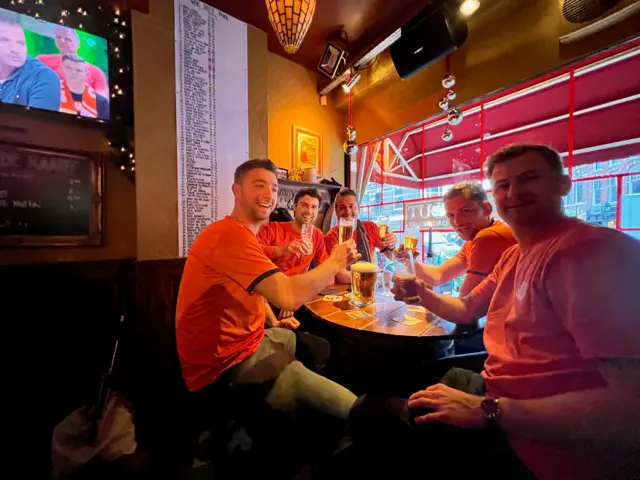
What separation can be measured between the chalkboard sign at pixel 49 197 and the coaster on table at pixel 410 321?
2528 mm

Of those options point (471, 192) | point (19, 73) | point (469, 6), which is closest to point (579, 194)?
point (469, 6)

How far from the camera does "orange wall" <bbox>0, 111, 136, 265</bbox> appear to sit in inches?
77.9

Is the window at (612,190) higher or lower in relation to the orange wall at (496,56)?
lower

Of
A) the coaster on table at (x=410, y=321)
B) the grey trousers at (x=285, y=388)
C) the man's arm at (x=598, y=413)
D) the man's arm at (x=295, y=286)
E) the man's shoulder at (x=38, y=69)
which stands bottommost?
the grey trousers at (x=285, y=388)

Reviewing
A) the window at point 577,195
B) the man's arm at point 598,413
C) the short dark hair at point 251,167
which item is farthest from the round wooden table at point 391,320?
Answer: the window at point 577,195

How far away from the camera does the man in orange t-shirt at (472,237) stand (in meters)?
1.38

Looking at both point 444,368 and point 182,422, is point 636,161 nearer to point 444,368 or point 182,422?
point 444,368

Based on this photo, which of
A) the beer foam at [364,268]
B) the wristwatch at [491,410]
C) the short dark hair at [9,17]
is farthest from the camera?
the short dark hair at [9,17]

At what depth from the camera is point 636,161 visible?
3477 mm

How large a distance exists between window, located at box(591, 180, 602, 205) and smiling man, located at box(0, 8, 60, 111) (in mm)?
5352

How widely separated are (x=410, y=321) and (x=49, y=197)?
2749 millimetres

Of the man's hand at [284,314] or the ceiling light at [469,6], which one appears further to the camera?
the ceiling light at [469,6]

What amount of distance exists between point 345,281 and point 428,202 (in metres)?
2.21

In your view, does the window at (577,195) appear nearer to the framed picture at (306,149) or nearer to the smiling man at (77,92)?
the framed picture at (306,149)
